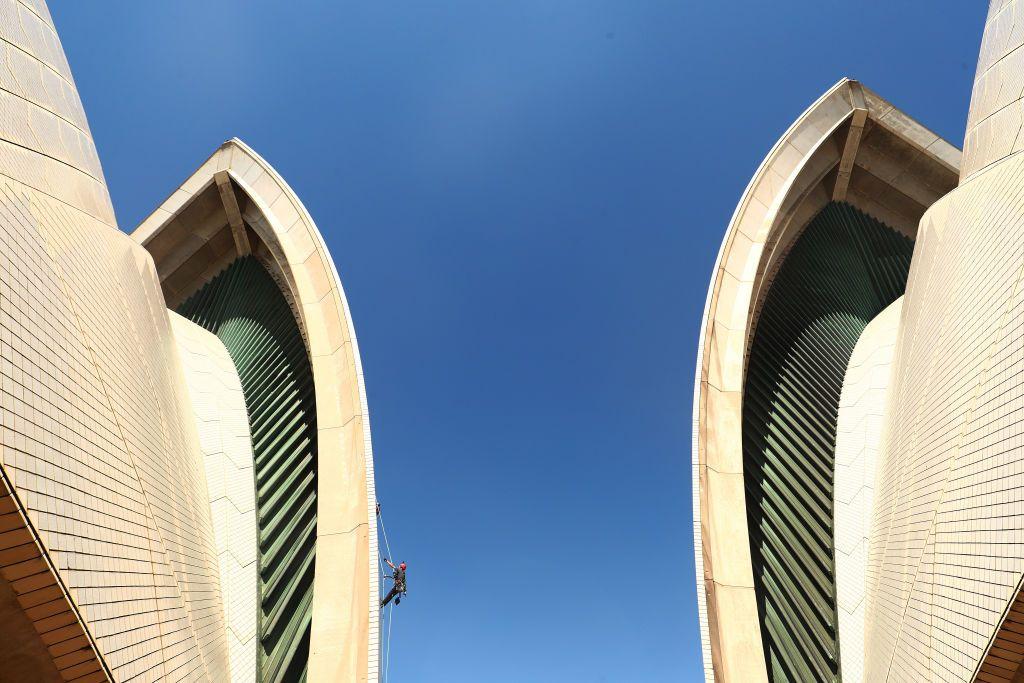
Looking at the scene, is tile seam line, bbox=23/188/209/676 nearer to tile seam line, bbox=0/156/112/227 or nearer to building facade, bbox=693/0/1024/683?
Result: tile seam line, bbox=0/156/112/227

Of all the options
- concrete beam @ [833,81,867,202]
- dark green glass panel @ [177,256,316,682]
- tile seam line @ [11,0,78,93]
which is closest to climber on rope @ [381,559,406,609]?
dark green glass panel @ [177,256,316,682]

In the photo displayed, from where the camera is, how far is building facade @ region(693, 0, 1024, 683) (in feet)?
14.3

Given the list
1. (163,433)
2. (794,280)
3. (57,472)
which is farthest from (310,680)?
(794,280)

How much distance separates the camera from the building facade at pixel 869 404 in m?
4.35

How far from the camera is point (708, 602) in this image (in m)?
7.77

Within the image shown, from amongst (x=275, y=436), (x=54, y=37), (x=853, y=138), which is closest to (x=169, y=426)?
(x=275, y=436)

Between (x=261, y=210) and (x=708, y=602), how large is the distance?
1211 cm

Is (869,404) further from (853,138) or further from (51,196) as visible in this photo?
(51,196)

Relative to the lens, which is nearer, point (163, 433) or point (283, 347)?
point (163, 433)

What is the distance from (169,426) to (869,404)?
11109mm

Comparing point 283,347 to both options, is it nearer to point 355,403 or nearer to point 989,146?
point 355,403

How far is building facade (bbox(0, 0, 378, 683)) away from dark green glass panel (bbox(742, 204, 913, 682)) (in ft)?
21.0

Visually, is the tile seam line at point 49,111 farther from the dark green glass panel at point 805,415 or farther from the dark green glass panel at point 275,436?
the dark green glass panel at point 805,415

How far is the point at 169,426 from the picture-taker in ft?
22.3
